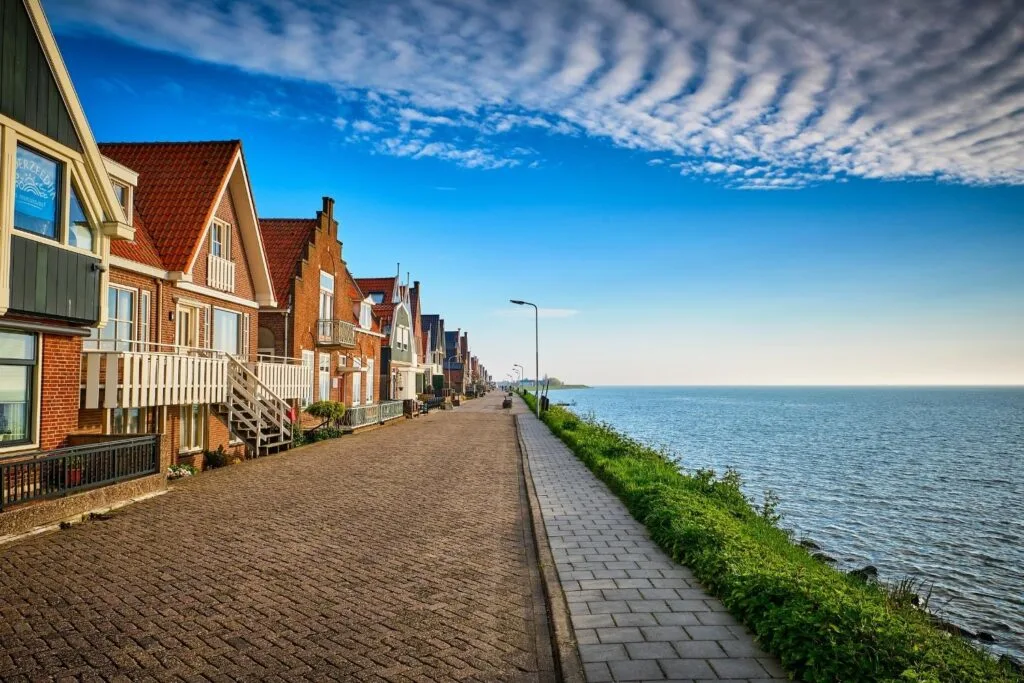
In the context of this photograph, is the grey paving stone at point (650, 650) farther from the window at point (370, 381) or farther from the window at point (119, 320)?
the window at point (370, 381)

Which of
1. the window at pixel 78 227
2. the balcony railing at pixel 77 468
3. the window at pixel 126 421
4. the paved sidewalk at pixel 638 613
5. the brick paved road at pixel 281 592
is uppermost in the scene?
the window at pixel 78 227

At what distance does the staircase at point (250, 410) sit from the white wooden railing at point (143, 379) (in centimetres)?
142

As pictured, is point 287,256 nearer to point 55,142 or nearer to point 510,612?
point 55,142

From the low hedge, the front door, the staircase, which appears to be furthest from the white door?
the low hedge

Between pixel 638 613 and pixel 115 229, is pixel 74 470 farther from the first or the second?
pixel 638 613

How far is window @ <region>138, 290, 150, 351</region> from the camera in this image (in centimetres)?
1603

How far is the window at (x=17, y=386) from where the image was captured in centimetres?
1119

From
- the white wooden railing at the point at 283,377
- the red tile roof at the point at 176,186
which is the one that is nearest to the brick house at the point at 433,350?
the white wooden railing at the point at 283,377

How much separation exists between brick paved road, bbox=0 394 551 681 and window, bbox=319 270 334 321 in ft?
56.0

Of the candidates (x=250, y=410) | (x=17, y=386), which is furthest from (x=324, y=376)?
(x=17, y=386)

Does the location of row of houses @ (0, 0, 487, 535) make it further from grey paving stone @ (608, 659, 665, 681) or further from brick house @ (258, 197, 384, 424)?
grey paving stone @ (608, 659, 665, 681)

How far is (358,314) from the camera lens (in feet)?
123

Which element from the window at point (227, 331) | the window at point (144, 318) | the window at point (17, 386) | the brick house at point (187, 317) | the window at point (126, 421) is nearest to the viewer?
the window at point (17, 386)

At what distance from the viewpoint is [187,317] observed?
1814 centimetres
